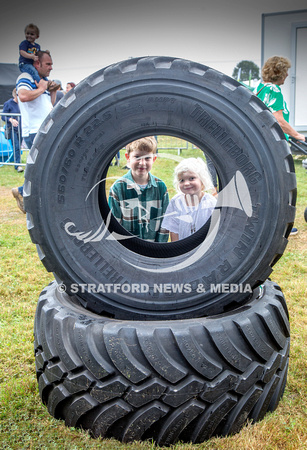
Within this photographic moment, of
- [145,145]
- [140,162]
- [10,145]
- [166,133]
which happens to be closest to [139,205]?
[140,162]

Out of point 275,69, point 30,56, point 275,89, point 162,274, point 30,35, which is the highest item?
point 30,35

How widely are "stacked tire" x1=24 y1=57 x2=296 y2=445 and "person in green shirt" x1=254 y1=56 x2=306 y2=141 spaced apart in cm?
318

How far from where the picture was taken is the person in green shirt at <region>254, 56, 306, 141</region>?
15.9 feet

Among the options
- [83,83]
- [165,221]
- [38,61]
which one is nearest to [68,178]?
[83,83]

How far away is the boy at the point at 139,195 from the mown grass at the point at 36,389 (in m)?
0.99

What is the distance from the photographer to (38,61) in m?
6.16

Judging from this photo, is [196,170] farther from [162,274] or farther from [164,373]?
[164,373]

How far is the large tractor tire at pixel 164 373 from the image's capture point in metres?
1.73

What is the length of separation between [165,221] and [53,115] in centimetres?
135

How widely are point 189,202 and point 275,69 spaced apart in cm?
281

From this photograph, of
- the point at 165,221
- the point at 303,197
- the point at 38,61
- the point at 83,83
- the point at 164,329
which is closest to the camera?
the point at 164,329

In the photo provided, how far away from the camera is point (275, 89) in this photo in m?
4.85

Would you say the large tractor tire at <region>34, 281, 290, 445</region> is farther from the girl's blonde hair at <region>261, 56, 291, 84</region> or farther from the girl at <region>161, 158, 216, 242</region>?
the girl's blonde hair at <region>261, 56, 291, 84</region>

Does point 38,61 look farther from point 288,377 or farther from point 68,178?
point 288,377
